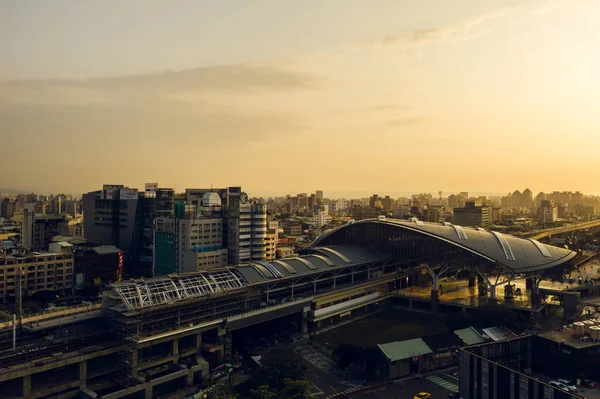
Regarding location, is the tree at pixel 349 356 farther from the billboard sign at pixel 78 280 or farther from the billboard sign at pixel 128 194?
the billboard sign at pixel 128 194

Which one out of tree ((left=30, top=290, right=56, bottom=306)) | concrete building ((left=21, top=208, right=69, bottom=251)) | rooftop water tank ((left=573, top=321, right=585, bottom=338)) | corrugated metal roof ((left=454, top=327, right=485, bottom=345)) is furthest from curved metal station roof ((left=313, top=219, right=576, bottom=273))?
concrete building ((left=21, top=208, right=69, bottom=251))

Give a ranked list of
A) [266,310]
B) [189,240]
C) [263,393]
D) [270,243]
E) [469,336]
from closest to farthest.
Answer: [263,393] < [469,336] < [266,310] < [189,240] < [270,243]

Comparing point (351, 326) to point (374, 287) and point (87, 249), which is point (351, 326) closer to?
point (374, 287)

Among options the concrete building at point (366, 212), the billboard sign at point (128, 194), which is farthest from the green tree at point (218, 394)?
the concrete building at point (366, 212)

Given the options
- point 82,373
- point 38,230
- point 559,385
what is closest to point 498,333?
point 559,385

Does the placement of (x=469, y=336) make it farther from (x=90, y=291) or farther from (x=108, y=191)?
(x=108, y=191)

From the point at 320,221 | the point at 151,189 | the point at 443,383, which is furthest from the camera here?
the point at 320,221
